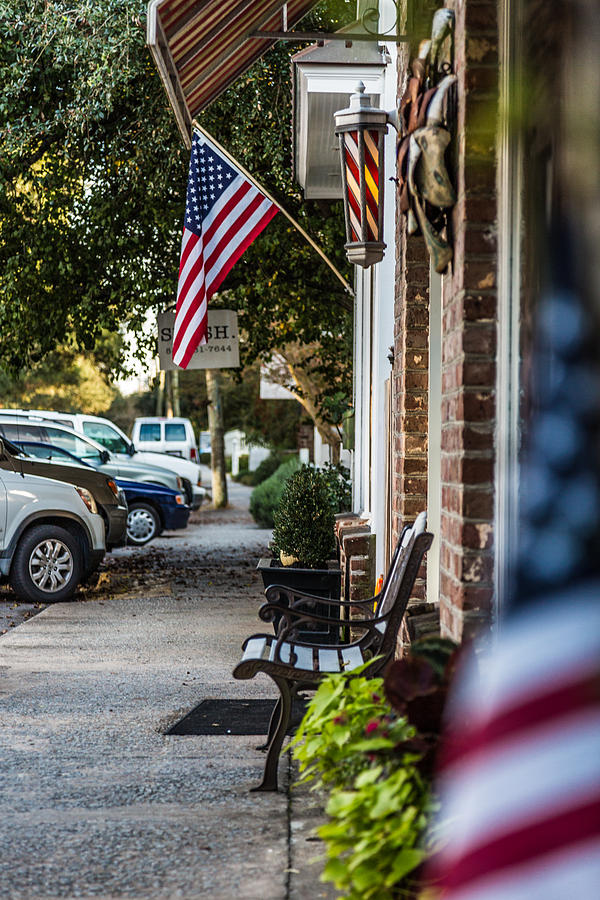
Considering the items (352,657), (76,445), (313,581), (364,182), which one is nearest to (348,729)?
(352,657)

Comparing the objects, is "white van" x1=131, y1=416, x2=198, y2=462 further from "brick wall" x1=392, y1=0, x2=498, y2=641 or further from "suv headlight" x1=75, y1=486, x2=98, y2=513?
"brick wall" x1=392, y1=0, x2=498, y2=641

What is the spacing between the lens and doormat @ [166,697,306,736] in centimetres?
583

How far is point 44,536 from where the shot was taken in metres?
11.3

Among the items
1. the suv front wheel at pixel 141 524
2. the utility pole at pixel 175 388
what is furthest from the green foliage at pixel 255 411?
the suv front wheel at pixel 141 524

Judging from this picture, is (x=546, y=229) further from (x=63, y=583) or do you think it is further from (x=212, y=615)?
(x=63, y=583)

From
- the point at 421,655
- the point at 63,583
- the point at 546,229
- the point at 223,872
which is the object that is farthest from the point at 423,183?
the point at 63,583

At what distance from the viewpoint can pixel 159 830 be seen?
4156 mm

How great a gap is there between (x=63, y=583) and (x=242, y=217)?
487 centimetres

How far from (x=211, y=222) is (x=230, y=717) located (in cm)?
410

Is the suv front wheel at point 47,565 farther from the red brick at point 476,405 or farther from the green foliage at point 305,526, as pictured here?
the red brick at point 476,405

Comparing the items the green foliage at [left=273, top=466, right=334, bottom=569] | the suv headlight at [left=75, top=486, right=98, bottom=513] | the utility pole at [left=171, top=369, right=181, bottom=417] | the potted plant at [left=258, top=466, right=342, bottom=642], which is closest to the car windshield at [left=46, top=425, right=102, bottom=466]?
the suv headlight at [left=75, top=486, right=98, bottom=513]

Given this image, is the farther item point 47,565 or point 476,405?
point 47,565

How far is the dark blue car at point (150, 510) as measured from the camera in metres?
17.7

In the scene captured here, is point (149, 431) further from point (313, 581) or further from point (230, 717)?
A: point (230, 717)
